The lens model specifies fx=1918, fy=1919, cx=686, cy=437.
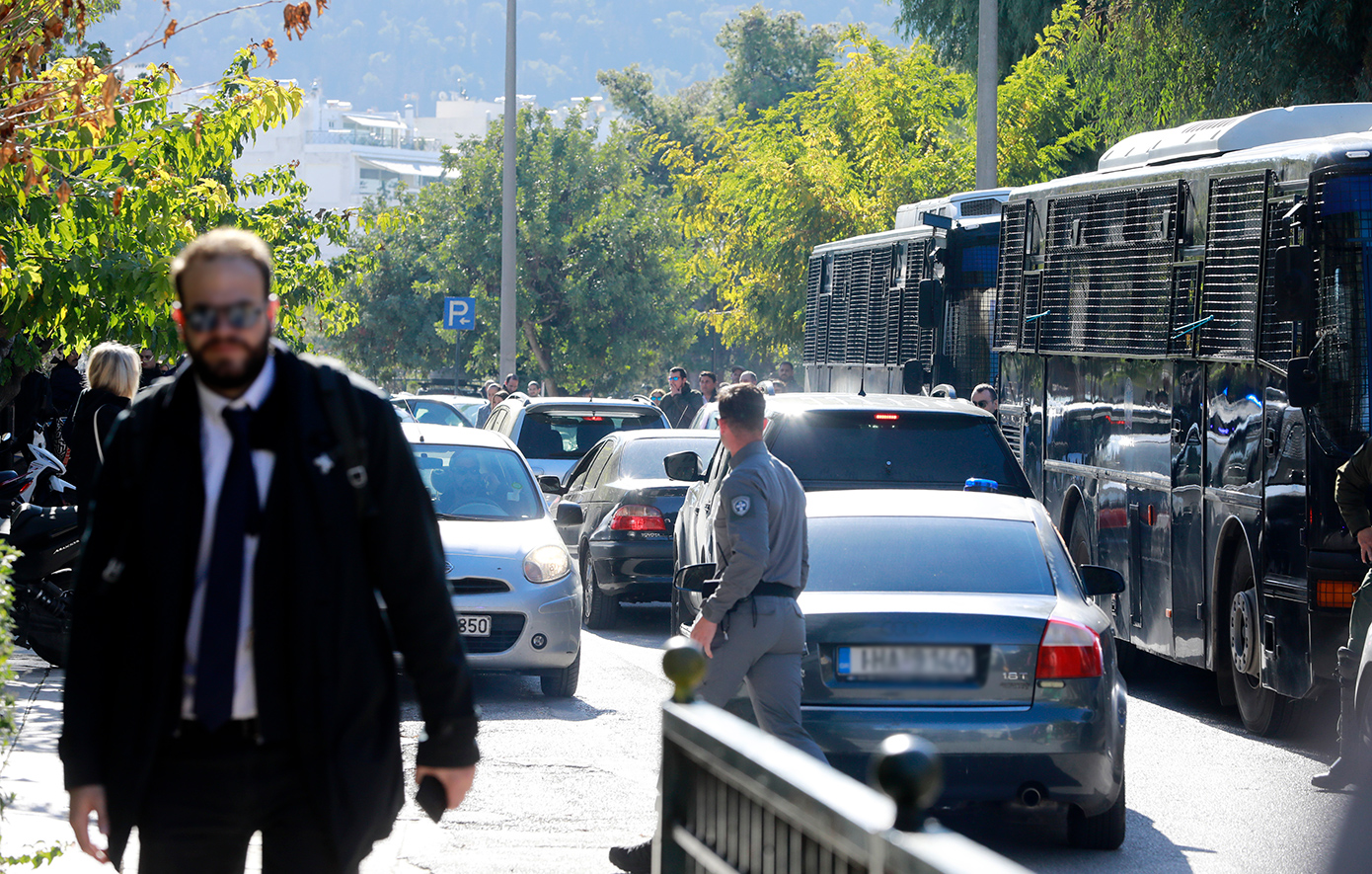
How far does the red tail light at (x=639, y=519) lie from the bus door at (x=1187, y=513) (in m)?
4.38

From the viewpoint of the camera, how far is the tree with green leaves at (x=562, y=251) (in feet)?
163

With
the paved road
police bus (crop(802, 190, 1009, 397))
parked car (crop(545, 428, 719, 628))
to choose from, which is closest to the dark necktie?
the paved road

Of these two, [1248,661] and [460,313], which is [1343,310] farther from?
[460,313]

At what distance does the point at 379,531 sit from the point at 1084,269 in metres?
10.9

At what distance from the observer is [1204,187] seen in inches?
454

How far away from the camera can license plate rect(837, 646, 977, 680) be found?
6.95 meters

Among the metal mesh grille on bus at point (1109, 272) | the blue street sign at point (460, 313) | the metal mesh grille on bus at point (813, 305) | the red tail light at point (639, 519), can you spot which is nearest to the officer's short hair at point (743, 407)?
the metal mesh grille on bus at point (1109, 272)

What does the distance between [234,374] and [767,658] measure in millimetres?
3591

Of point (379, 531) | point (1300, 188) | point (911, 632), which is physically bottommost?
point (911, 632)

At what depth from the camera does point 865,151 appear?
33.2 metres

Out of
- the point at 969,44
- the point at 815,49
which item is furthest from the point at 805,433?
the point at 815,49

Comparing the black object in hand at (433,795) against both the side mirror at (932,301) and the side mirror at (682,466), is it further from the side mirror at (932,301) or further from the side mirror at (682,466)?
the side mirror at (932,301)

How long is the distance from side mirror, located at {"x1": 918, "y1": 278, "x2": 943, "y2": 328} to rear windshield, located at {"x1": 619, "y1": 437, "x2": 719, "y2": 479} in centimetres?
498

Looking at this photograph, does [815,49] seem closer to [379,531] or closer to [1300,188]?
[1300,188]
